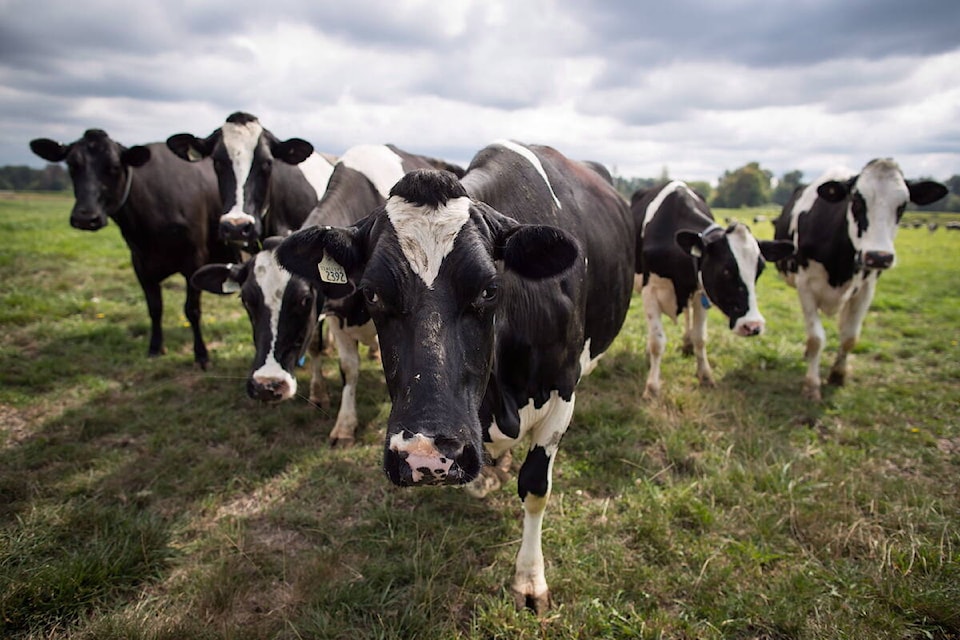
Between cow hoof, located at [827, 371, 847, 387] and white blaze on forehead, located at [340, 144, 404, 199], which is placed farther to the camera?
cow hoof, located at [827, 371, 847, 387]

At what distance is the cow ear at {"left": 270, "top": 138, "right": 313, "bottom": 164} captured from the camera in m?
5.71

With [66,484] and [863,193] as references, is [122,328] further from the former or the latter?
[863,193]

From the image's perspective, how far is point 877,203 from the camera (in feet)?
17.5

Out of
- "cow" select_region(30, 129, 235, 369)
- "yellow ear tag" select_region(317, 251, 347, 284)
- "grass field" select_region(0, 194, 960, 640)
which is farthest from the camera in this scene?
"cow" select_region(30, 129, 235, 369)

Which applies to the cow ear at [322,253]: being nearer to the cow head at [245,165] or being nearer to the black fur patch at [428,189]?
the black fur patch at [428,189]

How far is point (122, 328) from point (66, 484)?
394 centimetres

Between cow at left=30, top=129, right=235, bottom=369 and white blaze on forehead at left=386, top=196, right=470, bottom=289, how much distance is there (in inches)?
197

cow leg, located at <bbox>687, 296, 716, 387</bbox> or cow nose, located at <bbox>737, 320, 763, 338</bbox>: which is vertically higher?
cow nose, located at <bbox>737, 320, 763, 338</bbox>

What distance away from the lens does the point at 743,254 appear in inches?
207

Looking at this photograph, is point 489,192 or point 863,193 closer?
point 489,192

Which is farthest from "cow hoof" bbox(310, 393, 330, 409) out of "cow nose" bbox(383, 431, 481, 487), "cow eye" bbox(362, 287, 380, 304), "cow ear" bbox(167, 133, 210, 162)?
"cow nose" bbox(383, 431, 481, 487)

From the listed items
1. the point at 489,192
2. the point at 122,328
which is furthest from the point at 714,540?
the point at 122,328

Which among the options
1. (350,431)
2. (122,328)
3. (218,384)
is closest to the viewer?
(350,431)

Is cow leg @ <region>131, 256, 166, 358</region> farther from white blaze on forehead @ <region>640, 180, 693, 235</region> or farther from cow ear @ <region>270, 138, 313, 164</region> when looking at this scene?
white blaze on forehead @ <region>640, 180, 693, 235</region>
